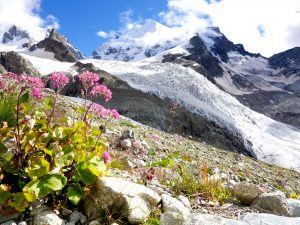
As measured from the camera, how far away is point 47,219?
184 inches

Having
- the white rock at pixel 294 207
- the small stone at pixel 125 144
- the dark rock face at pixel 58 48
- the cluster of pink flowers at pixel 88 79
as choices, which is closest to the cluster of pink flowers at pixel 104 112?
the cluster of pink flowers at pixel 88 79

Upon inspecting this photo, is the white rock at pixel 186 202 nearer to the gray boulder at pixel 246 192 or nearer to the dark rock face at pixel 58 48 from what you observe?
the gray boulder at pixel 246 192

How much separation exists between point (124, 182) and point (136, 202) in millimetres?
331

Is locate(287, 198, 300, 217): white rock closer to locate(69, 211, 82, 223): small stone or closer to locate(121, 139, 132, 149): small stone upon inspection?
locate(69, 211, 82, 223): small stone

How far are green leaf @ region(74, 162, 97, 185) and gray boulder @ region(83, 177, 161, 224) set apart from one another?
235 mm

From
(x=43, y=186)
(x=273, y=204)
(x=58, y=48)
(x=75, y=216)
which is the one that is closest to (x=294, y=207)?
(x=273, y=204)

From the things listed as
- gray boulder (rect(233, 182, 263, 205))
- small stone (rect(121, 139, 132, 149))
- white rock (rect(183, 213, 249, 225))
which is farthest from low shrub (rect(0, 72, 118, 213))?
small stone (rect(121, 139, 132, 149))

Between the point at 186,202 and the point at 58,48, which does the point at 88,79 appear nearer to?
the point at 186,202

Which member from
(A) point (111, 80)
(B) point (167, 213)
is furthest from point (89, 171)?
(A) point (111, 80)

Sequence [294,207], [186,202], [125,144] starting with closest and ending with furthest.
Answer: [186,202]
[294,207]
[125,144]

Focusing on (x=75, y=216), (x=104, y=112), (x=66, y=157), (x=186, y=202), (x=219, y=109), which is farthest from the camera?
(x=219, y=109)

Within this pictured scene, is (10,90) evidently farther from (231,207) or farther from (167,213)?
(231,207)

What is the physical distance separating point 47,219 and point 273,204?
11.0 ft

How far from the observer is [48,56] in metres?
150
